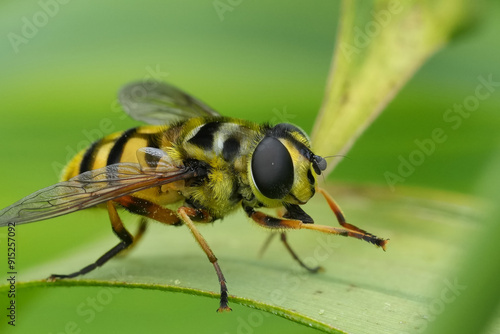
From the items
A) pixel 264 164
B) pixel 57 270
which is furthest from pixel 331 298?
pixel 57 270

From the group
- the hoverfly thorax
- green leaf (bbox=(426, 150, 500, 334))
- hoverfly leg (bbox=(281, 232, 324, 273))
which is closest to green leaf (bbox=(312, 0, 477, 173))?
the hoverfly thorax

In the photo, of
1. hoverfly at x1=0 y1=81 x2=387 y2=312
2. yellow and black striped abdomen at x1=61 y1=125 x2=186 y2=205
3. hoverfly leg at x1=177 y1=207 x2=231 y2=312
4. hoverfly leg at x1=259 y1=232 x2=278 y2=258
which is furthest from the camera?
hoverfly leg at x1=259 y1=232 x2=278 y2=258

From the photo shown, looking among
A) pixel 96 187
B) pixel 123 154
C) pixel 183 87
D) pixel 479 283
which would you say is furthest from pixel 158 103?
pixel 479 283

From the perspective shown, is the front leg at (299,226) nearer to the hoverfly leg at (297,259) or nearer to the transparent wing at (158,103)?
the hoverfly leg at (297,259)

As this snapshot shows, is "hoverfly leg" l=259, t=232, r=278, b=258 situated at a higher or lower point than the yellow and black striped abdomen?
lower

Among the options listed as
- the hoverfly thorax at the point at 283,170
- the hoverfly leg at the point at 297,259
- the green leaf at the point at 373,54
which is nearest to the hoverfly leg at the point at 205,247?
the hoverfly thorax at the point at 283,170

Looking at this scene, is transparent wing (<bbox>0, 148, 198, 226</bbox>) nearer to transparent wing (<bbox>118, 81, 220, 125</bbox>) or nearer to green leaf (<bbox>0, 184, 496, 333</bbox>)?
green leaf (<bbox>0, 184, 496, 333</bbox>)
